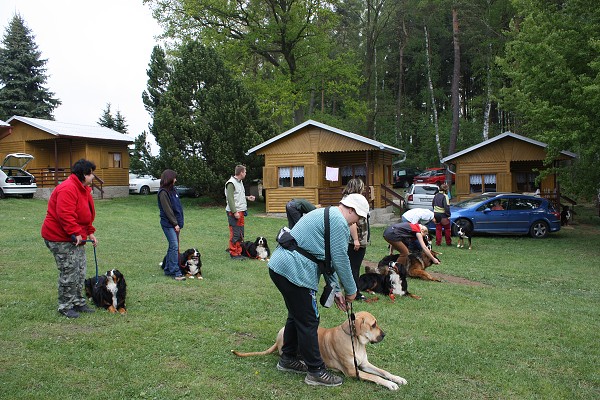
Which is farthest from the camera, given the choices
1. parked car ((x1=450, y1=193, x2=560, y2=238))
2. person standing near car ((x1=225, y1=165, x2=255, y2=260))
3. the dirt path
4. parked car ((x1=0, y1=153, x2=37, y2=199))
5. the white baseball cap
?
parked car ((x1=0, y1=153, x2=37, y2=199))

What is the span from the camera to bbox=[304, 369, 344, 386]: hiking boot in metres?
4.21

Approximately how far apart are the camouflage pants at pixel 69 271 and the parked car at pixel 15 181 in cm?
2051

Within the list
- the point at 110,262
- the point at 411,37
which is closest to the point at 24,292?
the point at 110,262

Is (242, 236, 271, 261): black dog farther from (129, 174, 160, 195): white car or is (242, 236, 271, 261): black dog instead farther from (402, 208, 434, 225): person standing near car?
(129, 174, 160, 195): white car

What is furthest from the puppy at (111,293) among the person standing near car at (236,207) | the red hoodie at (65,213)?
the person standing near car at (236,207)

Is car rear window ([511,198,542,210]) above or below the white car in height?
below

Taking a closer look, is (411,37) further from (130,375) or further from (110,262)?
(130,375)

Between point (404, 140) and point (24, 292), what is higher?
point (404, 140)

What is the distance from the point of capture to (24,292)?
7.12 m

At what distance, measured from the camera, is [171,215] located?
822cm

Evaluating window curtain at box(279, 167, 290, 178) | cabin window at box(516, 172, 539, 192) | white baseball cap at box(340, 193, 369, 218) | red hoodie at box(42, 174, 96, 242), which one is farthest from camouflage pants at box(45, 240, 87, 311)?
cabin window at box(516, 172, 539, 192)

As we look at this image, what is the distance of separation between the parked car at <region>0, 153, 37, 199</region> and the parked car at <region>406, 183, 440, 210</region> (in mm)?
18586

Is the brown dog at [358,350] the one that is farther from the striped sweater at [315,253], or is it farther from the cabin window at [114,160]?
the cabin window at [114,160]

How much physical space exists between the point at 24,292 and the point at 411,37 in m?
41.8
